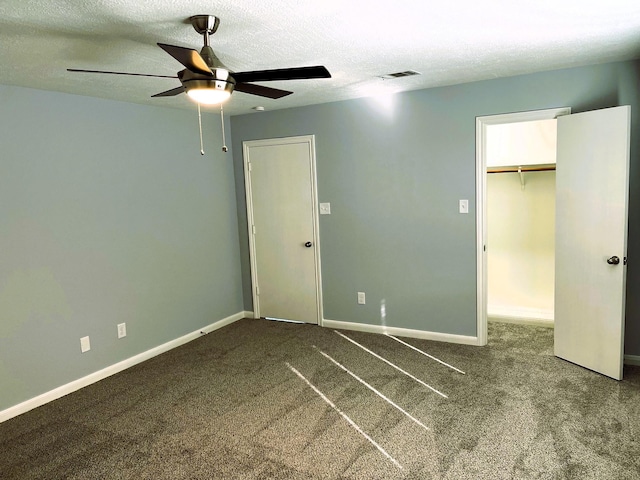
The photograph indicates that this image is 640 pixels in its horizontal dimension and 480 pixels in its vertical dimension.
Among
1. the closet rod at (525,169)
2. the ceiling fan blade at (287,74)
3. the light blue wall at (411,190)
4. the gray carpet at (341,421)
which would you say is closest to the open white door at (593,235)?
the gray carpet at (341,421)

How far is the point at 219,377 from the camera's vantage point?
3691mm

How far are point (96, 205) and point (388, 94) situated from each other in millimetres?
2713

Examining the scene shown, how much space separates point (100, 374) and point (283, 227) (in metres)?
2.25

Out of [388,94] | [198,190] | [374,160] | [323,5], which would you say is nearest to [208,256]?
[198,190]

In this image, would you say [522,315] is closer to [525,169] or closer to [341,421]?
[525,169]

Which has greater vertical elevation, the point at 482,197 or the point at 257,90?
the point at 257,90

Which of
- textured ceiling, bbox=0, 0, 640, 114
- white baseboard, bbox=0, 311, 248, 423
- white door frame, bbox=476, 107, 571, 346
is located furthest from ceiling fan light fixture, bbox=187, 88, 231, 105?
white baseboard, bbox=0, 311, 248, 423

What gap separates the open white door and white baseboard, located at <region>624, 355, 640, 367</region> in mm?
385

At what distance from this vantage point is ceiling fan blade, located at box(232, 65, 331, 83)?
2.10 m

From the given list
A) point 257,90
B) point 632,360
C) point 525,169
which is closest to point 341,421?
point 257,90

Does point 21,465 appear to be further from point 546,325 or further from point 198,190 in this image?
point 546,325

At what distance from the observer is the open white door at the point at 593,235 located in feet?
10.5

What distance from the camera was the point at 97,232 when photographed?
12.2ft

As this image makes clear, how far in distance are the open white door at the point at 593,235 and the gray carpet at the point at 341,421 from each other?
0.88ft
